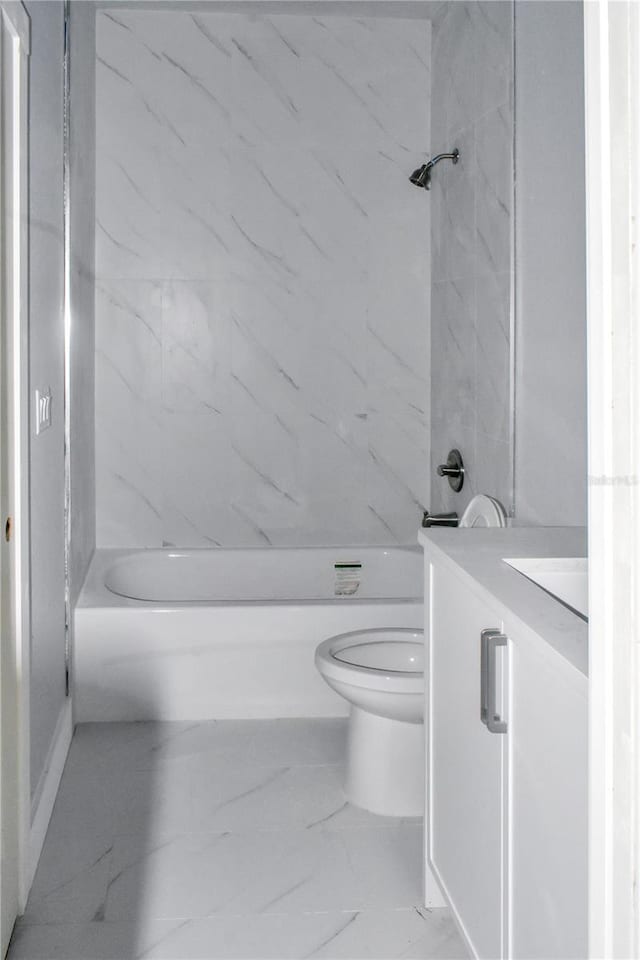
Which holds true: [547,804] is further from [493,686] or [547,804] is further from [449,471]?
[449,471]

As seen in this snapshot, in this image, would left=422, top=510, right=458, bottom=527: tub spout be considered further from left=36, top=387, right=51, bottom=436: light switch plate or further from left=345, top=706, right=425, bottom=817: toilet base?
left=36, top=387, right=51, bottom=436: light switch plate

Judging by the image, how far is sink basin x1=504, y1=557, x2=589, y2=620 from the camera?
6.16 ft

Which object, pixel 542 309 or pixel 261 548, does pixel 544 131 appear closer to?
pixel 542 309

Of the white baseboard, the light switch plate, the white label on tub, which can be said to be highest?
the light switch plate

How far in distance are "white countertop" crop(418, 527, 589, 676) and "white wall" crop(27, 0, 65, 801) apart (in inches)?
40.4

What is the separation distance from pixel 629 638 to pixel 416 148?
12.5 ft

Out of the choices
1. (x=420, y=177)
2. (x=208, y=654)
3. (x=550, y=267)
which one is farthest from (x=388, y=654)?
(x=420, y=177)

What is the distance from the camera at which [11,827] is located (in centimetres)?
214

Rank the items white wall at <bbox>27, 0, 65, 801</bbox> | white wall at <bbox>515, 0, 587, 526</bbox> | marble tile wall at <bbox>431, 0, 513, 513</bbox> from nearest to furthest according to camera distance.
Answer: white wall at <bbox>27, 0, 65, 801</bbox> < white wall at <bbox>515, 0, 587, 526</bbox> < marble tile wall at <bbox>431, 0, 513, 513</bbox>

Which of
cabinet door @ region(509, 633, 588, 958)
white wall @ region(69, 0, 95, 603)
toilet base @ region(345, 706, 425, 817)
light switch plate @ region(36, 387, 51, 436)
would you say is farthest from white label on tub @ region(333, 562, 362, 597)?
cabinet door @ region(509, 633, 588, 958)

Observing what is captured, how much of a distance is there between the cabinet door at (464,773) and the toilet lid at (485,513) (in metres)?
0.77

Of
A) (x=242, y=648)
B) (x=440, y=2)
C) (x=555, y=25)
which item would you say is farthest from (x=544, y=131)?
(x=242, y=648)

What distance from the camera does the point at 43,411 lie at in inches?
105

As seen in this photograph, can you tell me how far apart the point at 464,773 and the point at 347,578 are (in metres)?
2.46
